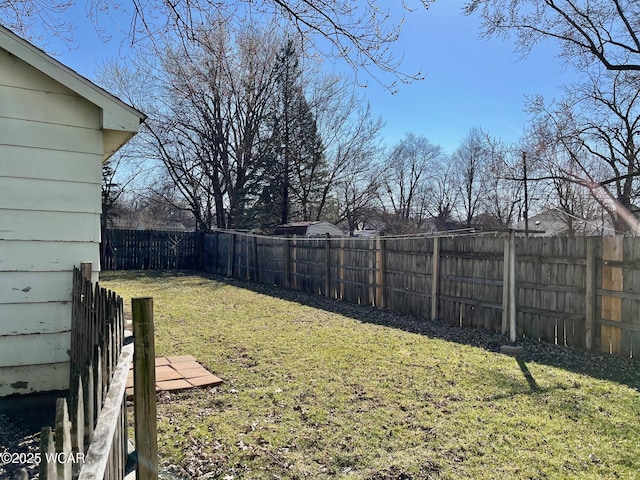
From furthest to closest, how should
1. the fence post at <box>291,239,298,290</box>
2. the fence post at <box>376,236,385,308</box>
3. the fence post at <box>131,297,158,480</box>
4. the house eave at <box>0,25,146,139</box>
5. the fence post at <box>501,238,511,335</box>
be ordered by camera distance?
the fence post at <box>291,239,298,290</box> < the fence post at <box>376,236,385,308</box> < the fence post at <box>501,238,511,335</box> < the house eave at <box>0,25,146,139</box> < the fence post at <box>131,297,158,480</box>

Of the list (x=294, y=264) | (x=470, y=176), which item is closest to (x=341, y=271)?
(x=294, y=264)

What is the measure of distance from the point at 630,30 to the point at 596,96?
9.73 ft

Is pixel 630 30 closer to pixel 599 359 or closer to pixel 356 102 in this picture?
pixel 599 359

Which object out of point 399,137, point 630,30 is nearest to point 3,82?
point 630,30

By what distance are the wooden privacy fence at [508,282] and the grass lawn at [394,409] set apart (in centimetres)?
40

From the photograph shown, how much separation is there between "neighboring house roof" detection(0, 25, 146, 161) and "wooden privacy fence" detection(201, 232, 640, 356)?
5.43 metres

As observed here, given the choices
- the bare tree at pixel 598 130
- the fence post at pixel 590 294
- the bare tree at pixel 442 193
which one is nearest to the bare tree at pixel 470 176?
the bare tree at pixel 442 193

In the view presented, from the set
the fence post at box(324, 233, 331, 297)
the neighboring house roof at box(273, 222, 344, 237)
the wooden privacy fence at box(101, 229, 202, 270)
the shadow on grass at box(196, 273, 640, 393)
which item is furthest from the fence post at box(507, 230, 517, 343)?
the wooden privacy fence at box(101, 229, 202, 270)

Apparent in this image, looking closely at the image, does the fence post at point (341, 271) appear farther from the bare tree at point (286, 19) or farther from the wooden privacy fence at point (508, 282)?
the bare tree at point (286, 19)

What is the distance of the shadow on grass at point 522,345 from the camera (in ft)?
16.2

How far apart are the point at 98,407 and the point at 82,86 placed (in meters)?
2.72

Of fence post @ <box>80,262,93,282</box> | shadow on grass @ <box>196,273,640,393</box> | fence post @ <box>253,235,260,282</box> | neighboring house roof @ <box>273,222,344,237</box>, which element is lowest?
shadow on grass @ <box>196,273,640,393</box>

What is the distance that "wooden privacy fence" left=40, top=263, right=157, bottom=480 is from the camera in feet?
3.19

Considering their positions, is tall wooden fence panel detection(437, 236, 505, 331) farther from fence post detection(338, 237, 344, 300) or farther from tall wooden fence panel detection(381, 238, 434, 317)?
fence post detection(338, 237, 344, 300)
